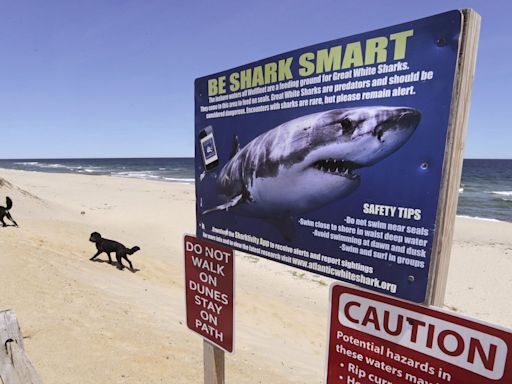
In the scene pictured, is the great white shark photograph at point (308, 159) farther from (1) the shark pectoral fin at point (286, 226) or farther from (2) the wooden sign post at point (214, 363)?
(2) the wooden sign post at point (214, 363)

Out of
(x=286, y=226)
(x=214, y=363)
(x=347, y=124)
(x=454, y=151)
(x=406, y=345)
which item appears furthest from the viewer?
(x=214, y=363)

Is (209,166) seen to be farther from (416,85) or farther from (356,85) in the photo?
(416,85)

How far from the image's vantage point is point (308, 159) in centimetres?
172

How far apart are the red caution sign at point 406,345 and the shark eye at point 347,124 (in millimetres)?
739

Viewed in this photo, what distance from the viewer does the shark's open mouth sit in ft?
5.06

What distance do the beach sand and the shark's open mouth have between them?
9.82 feet

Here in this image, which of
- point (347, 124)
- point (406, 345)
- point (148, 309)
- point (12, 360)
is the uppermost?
point (347, 124)

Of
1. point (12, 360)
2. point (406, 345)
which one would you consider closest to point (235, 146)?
point (406, 345)

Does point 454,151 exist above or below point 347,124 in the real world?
below

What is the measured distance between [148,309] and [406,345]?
4.72 meters

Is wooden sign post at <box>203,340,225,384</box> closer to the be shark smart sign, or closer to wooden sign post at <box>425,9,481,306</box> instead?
the be shark smart sign

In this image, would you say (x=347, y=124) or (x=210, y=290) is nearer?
(x=347, y=124)

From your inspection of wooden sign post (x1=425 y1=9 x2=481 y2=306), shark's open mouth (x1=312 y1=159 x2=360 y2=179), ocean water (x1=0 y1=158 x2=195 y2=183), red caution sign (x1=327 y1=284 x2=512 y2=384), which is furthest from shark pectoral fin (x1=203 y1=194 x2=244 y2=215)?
ocean water (x1=0 y1=158 x2=195 y2=183)

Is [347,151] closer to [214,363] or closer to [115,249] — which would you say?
[214,363]
